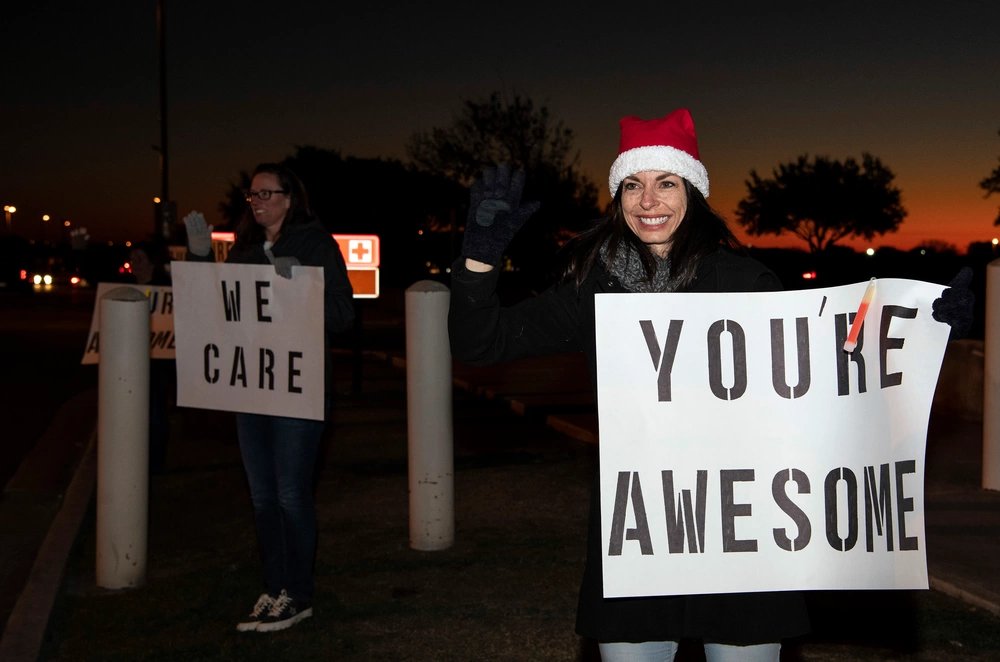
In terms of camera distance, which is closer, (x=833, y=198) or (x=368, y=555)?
(x=368, y=555)

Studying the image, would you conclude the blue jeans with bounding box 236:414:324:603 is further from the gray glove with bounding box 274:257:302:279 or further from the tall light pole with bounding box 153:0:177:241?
the tall light pole with bounding box 153:0:177:241

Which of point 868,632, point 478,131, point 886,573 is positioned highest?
point 478,131

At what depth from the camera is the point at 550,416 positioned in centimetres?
1215

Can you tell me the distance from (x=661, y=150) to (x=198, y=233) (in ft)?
13.7

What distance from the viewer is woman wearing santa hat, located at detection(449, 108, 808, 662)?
2.86 meters

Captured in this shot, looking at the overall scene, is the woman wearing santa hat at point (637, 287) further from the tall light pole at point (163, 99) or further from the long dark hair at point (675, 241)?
the tall light pole at point (163, 99)

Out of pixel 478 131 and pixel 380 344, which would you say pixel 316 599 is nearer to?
pixel 380 344

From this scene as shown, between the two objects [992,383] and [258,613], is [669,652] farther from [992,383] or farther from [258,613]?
[992,383]

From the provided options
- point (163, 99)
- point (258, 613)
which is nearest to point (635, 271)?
point (258, 613)

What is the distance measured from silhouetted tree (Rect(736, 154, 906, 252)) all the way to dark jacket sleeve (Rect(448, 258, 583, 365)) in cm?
7039

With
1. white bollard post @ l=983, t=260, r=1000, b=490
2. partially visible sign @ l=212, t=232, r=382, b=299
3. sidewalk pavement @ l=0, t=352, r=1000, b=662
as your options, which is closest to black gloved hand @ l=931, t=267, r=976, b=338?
sidewalk pavement @ l=0, t=352, r=1000, b=662

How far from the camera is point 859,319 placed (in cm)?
288

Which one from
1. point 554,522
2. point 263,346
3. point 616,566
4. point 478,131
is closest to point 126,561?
point 263,346

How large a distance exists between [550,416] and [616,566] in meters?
9.33
